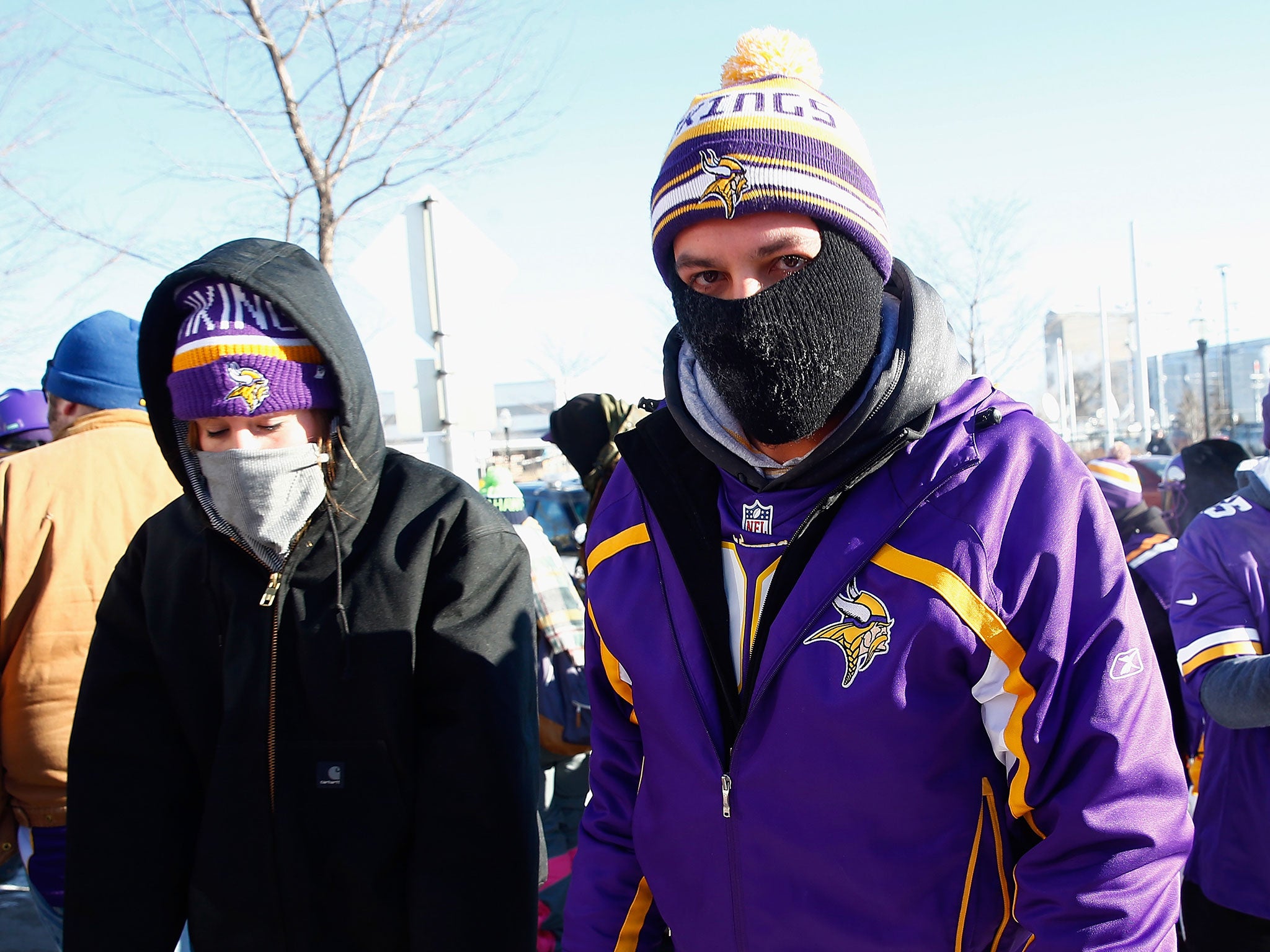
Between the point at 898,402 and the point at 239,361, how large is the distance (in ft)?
4.80

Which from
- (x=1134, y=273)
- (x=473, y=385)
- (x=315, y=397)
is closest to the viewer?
(x=315, y=397)

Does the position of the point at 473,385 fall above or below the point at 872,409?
above

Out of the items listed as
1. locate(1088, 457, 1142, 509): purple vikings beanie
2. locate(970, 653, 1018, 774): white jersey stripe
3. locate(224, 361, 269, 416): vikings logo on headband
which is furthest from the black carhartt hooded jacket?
locate(1088, 457, 1142, 509): purple vikings beanie

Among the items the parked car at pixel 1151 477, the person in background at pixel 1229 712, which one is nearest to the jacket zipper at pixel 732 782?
the person in background at pixel 1229 712

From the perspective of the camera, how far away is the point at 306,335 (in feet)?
7.25

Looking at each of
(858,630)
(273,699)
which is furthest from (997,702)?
(273,699)

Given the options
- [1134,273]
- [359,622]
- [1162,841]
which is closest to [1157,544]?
[1162,841]

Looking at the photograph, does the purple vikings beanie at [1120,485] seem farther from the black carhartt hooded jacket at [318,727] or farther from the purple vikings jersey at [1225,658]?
the black carhartt hooded jacket at [318,727]

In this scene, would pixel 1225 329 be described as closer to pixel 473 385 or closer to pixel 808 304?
pixel 473 385

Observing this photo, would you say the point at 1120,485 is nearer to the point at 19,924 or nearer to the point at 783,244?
the point at 783,244

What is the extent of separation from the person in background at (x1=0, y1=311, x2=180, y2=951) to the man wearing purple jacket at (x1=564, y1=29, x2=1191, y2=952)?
6.24 feet

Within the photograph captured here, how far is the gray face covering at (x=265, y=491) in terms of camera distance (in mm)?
2172

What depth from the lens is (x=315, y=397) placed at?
226 centimetres

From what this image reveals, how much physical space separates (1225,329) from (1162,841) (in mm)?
42470
